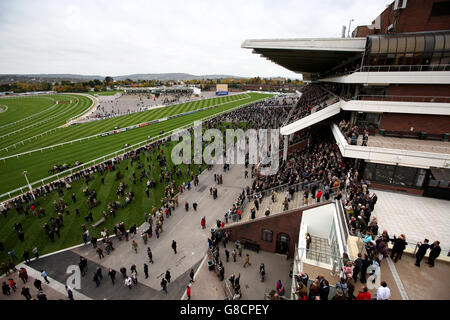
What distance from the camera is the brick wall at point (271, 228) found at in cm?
1403

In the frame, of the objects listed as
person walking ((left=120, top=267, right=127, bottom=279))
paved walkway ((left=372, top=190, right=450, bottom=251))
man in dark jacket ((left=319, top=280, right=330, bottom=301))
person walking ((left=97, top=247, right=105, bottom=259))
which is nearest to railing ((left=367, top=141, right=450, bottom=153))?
paved walkway ((left=372, top=190, right=450, bottom=251))

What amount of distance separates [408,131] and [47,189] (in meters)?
31.1

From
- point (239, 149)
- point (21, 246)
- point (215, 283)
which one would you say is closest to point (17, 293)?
point (21, 246)

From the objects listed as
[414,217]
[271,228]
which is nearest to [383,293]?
[414,217]

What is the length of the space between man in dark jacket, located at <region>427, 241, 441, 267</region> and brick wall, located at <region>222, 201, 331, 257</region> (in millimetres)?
5171

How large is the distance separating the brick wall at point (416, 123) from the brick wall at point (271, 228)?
8.35 m

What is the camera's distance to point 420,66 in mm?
14172

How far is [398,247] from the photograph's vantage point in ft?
26.4

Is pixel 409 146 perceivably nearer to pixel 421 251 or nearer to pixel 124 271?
pixel 421 251

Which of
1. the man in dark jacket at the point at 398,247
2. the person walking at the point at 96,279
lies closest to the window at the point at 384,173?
the man in dark jacket at the point at 398,247

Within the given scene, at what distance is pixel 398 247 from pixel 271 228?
7.54 metres

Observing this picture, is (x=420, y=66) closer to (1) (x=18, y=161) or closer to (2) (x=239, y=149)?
(2) (x=239, y=149)

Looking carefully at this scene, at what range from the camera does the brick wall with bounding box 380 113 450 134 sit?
579 inches
